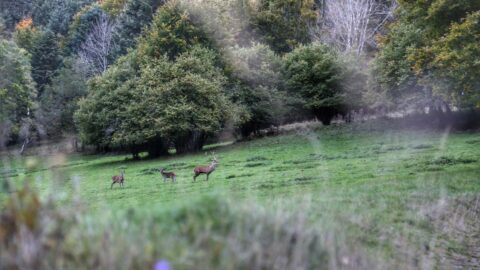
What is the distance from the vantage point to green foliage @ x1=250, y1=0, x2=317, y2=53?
2313 inches

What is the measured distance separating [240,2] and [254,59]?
15.7m

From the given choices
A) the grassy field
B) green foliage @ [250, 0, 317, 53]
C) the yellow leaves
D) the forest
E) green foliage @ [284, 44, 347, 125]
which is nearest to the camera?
the forest

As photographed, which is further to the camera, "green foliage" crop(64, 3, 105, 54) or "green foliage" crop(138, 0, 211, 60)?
"green foliage" crop(64, 3, 105, 54)

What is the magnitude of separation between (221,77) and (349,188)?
25.7m

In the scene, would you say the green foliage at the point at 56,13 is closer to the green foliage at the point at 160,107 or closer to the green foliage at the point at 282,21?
the green foliage at the point at 282,21

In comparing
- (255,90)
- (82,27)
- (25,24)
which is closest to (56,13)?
(25,24)

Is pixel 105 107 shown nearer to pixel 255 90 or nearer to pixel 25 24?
pixel 255 90

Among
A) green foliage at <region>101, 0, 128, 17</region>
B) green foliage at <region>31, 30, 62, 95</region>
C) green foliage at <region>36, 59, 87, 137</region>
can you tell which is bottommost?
green foliage at <region>36, 59, 87, 137</region>

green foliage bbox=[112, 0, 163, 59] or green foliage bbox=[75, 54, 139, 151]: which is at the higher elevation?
green foliage bbox=[112, 0, 163, 59]

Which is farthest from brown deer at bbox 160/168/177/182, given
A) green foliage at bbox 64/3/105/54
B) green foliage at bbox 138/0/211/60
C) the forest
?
green foliage at bbox 64/3/105/54

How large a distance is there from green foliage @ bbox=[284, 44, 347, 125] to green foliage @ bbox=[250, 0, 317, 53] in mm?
13266

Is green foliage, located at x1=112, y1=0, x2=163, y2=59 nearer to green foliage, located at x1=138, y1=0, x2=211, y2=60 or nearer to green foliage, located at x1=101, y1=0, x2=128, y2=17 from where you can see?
green foliage, located at x1=101, y1=0, x2=128, y2=17

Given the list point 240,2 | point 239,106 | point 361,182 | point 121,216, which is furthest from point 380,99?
point 121,216

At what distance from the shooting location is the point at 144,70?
125 ft
